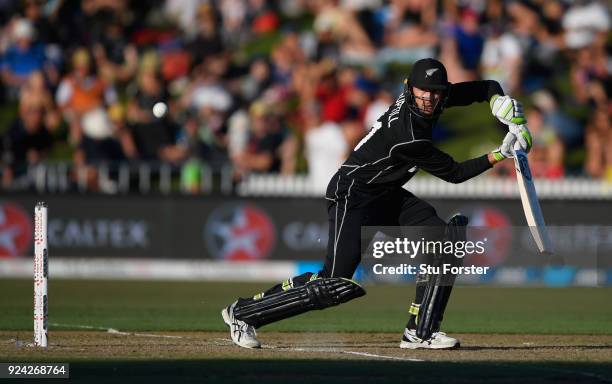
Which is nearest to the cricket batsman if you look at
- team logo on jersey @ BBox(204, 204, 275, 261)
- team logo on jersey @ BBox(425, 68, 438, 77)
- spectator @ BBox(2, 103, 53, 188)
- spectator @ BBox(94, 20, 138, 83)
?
team logo on jersey @ BBox(425, 68, 438, 77)

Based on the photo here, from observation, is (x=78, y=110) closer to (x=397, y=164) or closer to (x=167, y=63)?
(x=167, y=63)

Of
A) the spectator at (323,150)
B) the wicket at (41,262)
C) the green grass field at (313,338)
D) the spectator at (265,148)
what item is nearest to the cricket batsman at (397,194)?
the green grass field at (313,338)

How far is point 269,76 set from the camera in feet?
73.1

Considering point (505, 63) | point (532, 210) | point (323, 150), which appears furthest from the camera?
point (505, 63)

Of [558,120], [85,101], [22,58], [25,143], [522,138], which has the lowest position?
[522,138]

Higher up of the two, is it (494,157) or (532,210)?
(494,157)

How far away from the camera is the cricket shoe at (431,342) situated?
34.5 ft

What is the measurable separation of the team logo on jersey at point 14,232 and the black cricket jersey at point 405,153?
11383 millimetres

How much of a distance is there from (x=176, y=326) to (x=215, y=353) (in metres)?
2.93

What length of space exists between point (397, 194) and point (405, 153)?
0.55 metres

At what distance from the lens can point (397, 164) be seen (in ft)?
33.2

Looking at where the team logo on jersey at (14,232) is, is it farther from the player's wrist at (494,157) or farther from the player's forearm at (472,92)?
the player's wrist at (494,157)

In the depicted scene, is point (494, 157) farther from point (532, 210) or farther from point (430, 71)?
point (430, 71)

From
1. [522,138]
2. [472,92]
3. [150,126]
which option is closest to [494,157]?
[522,138]
